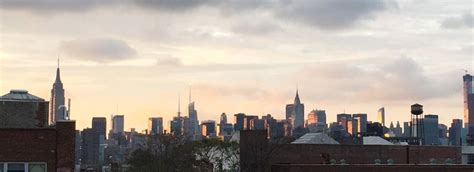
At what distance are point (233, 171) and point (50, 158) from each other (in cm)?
4444

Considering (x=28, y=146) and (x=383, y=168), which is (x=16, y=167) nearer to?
(x=28, y=146)

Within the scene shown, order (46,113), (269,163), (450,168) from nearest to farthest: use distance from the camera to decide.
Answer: (46,113) < (450,168) < (269,163)

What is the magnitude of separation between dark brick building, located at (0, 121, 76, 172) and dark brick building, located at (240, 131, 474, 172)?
29996 millimetres

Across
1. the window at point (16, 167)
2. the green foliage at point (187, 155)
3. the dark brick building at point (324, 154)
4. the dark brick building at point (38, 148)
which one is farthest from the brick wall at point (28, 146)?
the green foliage at point (187, 155)

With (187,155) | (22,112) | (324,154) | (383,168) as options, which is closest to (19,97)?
(22,112)

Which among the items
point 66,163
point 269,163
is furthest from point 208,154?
point 66,163

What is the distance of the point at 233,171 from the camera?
82.2 m

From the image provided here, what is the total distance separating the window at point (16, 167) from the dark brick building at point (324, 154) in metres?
31.3

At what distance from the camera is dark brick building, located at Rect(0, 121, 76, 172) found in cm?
3847

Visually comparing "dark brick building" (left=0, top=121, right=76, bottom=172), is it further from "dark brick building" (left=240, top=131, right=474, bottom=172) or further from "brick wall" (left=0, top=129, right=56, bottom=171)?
"dark brick building" (left=240, top=131, right=474, bottom=172)

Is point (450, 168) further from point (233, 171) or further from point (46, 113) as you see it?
point (46, 113)

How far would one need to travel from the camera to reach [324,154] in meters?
80.1

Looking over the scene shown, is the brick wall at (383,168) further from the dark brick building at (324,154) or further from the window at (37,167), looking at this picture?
the window at (37,167)

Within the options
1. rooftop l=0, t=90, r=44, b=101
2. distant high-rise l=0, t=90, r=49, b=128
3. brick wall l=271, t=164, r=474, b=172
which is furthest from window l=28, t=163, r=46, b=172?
brick wall l=271, t=164, r=474, b=172
